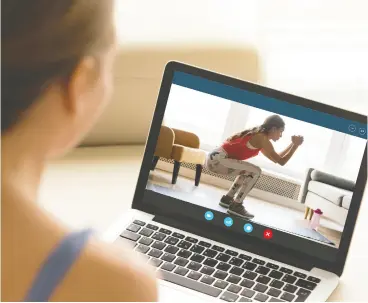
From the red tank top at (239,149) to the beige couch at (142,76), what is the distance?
9.3 inches

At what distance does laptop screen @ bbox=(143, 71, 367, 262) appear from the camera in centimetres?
72

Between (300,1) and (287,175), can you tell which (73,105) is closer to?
(287,175)

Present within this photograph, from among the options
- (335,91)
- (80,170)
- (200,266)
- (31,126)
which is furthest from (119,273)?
(335,91)

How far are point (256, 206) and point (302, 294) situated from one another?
0.11 m

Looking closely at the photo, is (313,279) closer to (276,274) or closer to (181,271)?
(276,274)

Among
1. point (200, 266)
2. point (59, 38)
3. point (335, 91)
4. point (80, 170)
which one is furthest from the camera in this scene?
point (335, 91)

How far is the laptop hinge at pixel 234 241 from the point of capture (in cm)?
73

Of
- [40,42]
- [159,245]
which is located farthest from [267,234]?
[40,42]

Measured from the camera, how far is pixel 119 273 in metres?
0.41

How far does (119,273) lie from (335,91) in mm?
982

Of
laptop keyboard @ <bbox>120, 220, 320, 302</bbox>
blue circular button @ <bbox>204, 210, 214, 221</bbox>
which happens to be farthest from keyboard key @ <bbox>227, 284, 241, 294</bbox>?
blue circular button @ <bbox>204, 210, 214, 221</bbox>

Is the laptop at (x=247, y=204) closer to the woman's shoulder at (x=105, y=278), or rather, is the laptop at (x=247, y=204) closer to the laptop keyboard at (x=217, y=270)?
the laptop keyboard at (x=217, y=270)

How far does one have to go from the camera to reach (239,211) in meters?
0.75

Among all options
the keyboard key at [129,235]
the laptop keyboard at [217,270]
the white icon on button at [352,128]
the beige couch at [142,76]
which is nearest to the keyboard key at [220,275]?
the laptop keyboard at [217,270]
